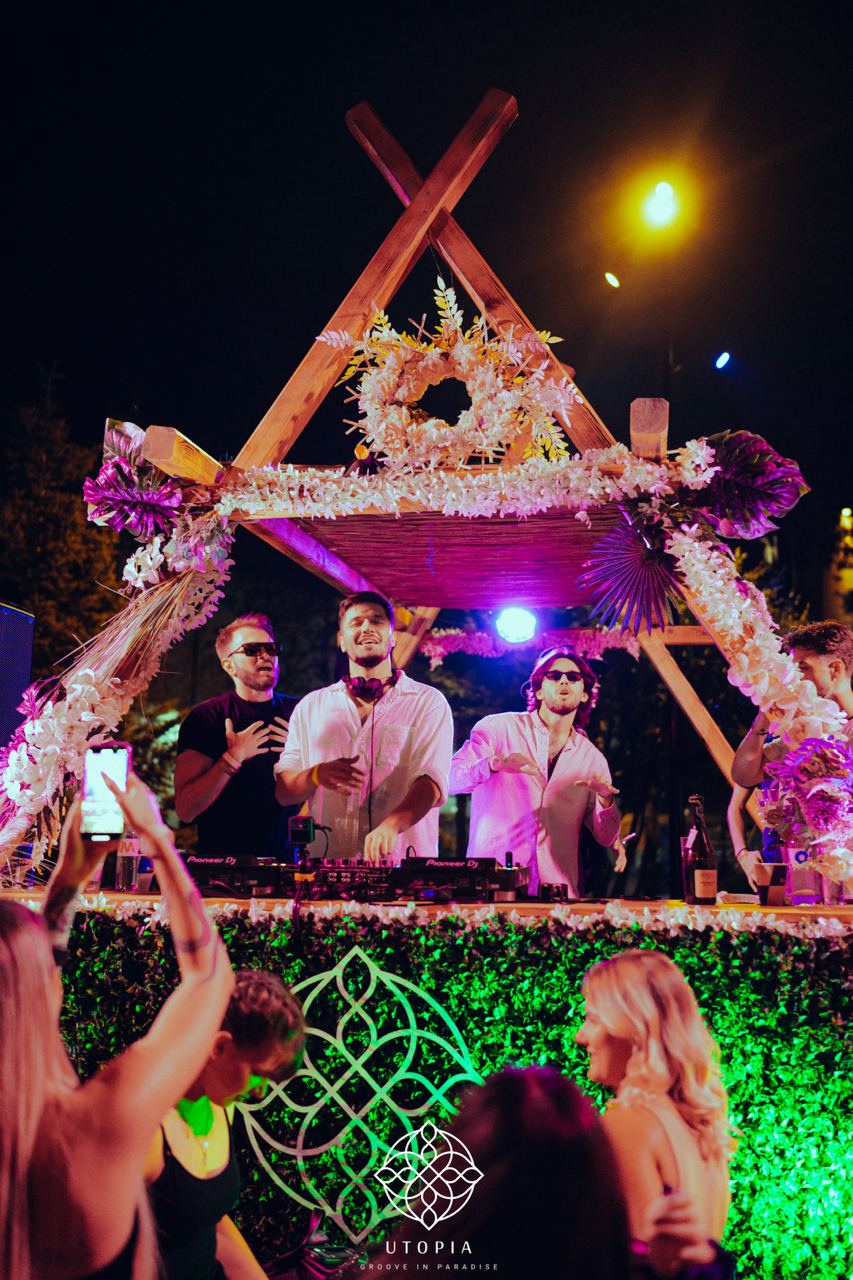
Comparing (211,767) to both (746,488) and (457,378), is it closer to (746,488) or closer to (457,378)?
(457,378)

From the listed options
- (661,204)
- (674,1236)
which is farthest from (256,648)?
(661,204)

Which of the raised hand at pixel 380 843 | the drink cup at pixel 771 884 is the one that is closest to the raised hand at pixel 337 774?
the raised hand at pixel 380 843

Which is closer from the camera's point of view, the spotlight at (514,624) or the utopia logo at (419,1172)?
the utopia logo at (419,1172)

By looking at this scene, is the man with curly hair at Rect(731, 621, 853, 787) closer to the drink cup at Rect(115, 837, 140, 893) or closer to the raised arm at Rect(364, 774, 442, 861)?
the raised arm at Rect(364, 774, 442, 861)

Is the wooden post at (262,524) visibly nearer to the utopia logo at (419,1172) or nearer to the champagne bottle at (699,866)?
the champagne bottle at (699,866)

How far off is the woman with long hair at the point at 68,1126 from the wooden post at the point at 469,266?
2774 millimetres

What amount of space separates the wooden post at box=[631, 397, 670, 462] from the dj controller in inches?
63.5

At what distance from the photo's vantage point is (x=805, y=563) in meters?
13.9

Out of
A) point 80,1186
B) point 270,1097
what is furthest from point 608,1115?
point 270,1097

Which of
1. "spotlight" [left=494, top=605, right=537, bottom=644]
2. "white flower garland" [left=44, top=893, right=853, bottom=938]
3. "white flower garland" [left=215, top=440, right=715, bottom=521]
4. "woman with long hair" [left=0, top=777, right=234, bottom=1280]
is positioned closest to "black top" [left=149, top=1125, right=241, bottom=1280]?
"woman with long hair" [left=0, top=777, right=234, bottom=1280]

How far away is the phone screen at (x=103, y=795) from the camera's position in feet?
8.15

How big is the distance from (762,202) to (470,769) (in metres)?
5.22

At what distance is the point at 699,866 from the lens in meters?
3.38

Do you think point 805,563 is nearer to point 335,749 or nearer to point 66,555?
point 66,555
